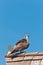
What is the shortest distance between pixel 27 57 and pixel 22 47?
126 cm

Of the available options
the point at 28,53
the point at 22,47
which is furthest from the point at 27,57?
the point at 22,47

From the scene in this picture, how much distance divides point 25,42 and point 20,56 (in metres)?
1.16

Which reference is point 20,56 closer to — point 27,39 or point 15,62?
point 15,62

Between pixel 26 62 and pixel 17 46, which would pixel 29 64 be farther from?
pixel 17 46

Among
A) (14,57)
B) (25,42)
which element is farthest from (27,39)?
(14,57)

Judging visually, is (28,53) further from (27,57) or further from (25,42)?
(25,42)

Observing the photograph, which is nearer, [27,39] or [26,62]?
[26,62]

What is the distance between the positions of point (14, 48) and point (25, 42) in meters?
0.63

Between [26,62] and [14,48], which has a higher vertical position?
[14,48]

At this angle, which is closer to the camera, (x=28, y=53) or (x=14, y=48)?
(x=28, y=53)

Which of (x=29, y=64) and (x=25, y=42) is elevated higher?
(x=25, y=42)

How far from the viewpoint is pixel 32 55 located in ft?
46.8

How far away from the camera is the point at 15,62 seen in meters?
14.6

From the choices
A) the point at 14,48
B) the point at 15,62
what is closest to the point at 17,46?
the point at 14,48
